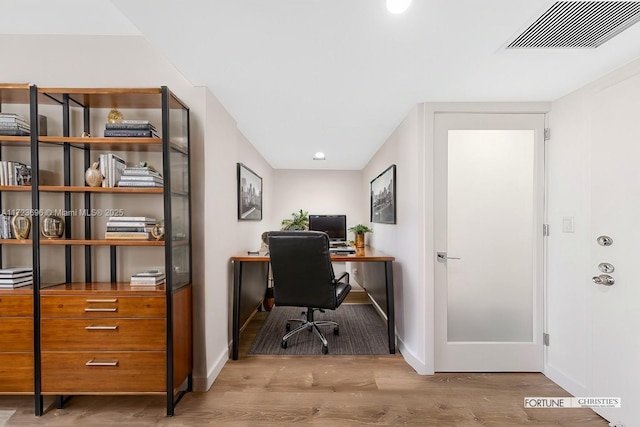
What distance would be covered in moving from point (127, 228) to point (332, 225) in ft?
11.2

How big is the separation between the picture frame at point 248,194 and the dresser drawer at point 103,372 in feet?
5.32

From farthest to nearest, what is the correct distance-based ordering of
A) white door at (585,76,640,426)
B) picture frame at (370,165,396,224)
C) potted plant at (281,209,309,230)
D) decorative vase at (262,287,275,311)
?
potted plant at (281,209,309,230), decorative vase at (262,287,275,311), picture frame at (370,165,396,224), white door at (585,76,640,426)

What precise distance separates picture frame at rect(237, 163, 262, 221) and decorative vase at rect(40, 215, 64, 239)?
4.80 feet

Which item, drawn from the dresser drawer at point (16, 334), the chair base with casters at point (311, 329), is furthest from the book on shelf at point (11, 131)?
the chair base with casters at point (311, 329)

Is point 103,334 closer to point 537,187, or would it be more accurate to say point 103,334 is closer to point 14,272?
point 14,272

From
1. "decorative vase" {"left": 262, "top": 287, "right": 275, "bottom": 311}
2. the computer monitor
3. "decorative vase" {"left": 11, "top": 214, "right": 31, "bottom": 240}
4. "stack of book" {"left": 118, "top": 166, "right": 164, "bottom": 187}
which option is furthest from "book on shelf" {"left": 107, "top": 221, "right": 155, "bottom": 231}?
the computer monitor

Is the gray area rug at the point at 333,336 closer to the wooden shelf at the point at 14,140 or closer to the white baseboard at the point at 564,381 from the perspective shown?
the white baseboard at the point at 564,381

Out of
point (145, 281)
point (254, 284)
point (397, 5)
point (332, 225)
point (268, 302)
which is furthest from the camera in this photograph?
point (332, 225)

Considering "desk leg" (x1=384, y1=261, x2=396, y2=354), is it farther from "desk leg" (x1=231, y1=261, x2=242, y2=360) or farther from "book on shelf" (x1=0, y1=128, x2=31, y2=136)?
"book on shelf" (x1=0, y1=128, x2=31, y2=136)

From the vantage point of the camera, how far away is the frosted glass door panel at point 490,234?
239cm

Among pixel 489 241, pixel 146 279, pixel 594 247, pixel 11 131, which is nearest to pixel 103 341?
pixel 146 279

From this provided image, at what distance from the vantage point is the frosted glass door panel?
239 centimetres

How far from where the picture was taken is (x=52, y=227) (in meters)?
1.93

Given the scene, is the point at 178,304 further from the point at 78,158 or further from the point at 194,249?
the point at 78,158
